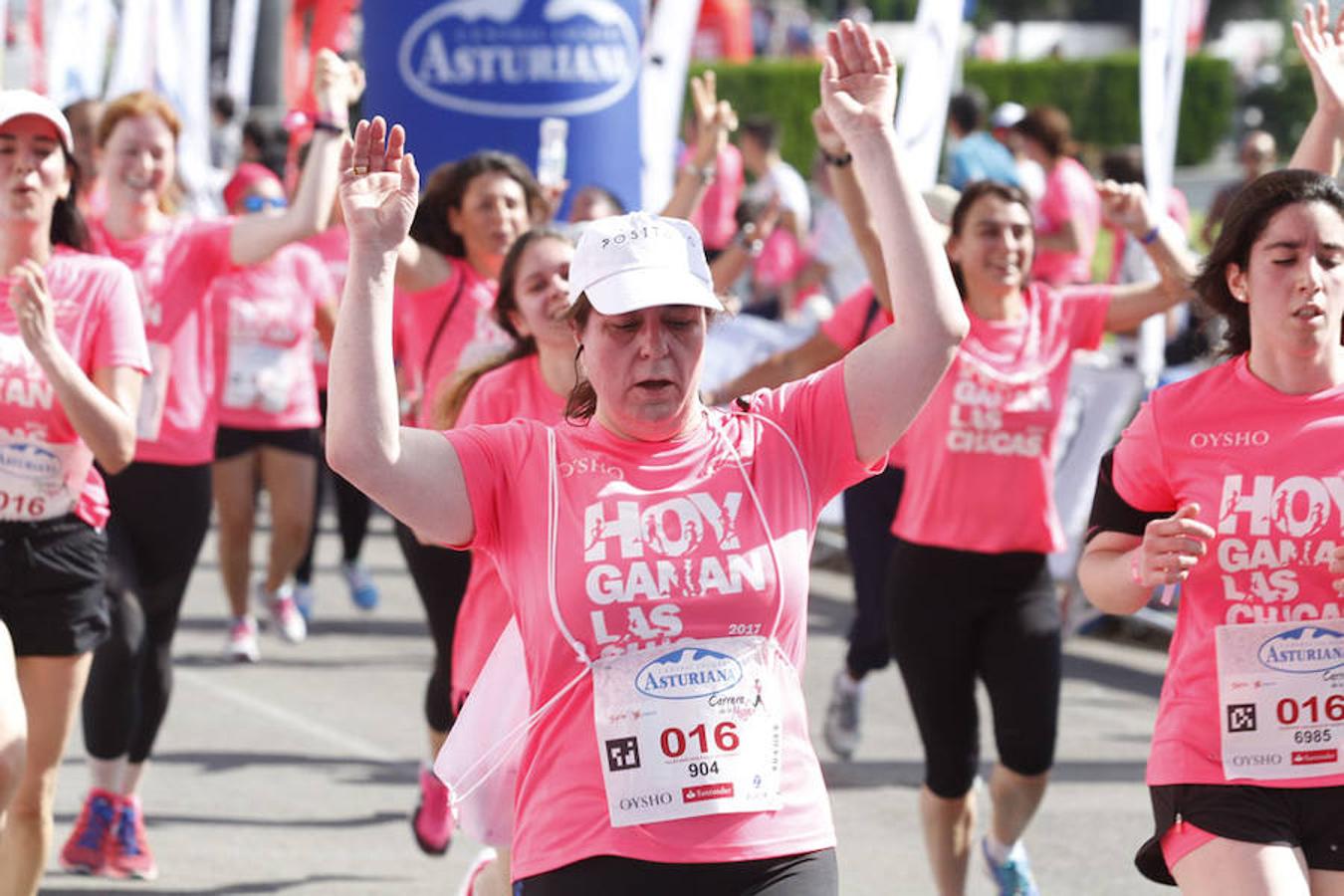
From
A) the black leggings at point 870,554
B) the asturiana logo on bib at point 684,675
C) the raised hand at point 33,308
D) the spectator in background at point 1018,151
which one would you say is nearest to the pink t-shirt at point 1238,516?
the asturiana logo on bib at point 684,675

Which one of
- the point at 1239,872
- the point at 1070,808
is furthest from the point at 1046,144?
the point at 1239,872

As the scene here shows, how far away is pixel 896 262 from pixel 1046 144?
9664mm

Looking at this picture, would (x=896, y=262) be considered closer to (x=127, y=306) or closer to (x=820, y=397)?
(x=820, y=397)

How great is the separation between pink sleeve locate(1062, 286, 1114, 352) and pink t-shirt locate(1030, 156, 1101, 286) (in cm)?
562

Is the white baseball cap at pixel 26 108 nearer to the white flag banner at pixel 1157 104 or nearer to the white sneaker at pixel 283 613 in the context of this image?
the white flag banner at pixel 1157 104

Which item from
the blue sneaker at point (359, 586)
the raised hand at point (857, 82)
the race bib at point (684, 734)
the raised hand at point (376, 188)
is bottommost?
the blue sneaker at point (359, 586)

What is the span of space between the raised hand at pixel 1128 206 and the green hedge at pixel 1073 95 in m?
31.2

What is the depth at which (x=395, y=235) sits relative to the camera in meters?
3.79

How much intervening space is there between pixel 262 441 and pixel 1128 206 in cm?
533

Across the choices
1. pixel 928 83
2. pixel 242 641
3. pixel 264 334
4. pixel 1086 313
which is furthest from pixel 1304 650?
pixel 242 641

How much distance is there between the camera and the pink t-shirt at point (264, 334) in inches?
416

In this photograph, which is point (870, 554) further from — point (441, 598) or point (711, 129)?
point (441, 598)

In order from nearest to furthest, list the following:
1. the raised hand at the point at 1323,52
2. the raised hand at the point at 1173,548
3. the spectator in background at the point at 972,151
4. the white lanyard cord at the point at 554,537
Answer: the white lanyard cord at the point at 554,537 < the raised hand at the point at 1173,548 < the raised hand at the point at 1323,52 < the spectator in background at the point at 972,151

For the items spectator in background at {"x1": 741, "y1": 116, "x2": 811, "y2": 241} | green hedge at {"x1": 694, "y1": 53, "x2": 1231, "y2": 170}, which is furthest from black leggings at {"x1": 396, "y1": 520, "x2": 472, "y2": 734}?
green hedge at {"x1": 694, "y1": 53, "x2": 1231, "y2": 170}
